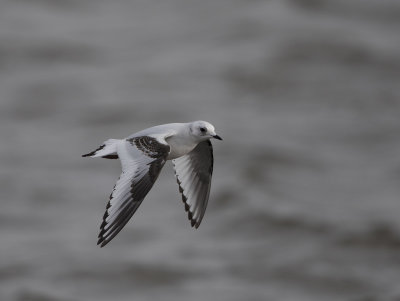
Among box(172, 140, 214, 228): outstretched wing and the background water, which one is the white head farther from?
the background water

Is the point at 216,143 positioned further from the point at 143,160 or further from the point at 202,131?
the point at 143,160

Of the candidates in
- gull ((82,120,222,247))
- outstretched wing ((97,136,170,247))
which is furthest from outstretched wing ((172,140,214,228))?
outstretched wing ((97,136,170,247))

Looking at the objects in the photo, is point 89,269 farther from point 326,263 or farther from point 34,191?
point 326,263

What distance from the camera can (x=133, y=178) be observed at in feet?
17.4

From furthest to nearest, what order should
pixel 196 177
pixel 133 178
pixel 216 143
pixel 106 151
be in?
pixel 216 143 < pixel 196 177 < pixel 106 151 < pixel 133 178

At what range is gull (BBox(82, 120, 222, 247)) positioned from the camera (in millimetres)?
5149

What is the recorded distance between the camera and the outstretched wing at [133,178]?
5121mm

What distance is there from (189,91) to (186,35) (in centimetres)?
147

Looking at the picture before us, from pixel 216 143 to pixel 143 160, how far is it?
13638mm

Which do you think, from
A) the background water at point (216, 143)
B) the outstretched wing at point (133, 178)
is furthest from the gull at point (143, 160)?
the background water at point (216, 143)

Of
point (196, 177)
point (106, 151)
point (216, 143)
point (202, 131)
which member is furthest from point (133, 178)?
point (216, 143)

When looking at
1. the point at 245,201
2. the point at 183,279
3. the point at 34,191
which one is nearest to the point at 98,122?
the point at 34,191

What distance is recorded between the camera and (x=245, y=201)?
1744 cm

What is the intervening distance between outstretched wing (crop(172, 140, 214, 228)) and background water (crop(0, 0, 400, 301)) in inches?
349
